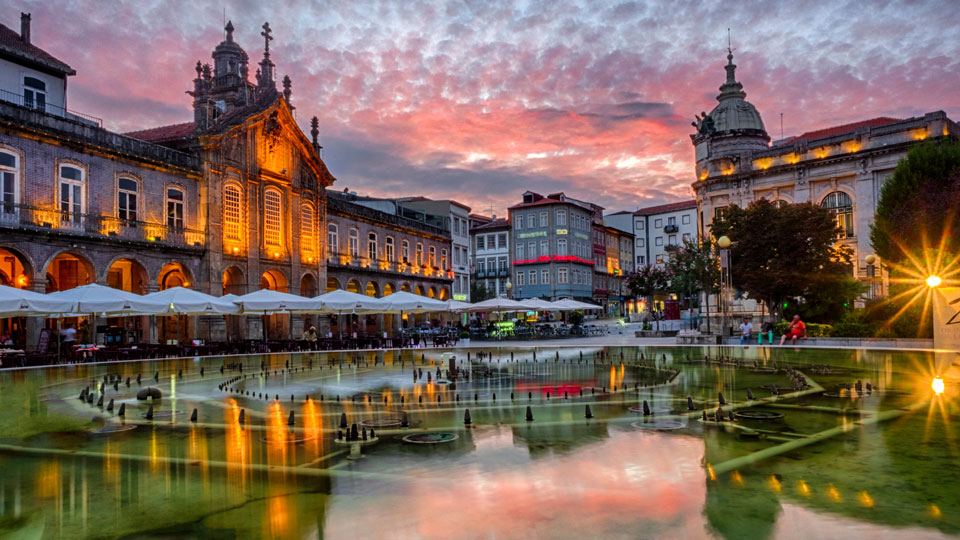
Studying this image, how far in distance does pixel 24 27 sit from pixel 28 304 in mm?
20134

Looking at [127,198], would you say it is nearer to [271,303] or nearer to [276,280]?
[271,303]

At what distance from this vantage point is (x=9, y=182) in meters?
26.0

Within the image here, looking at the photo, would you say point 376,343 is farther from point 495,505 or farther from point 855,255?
point 855,255

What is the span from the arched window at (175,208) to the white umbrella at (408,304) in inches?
456

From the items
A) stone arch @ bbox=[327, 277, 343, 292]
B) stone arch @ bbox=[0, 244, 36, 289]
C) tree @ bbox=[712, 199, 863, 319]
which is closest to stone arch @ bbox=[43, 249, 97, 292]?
stone arch @ bbox=[0, 244, 36, 289]

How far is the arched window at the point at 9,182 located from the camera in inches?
1007

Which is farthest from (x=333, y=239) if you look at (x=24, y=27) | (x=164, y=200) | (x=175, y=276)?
(x=24, y=27)

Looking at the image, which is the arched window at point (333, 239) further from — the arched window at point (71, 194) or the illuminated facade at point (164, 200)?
the arched window at point (71, 194)

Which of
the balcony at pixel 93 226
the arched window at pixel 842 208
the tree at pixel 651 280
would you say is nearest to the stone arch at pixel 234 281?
the balcony at pixel 93 226

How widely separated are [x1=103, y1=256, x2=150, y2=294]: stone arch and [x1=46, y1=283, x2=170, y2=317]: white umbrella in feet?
20.2

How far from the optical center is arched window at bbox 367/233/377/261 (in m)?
50.4

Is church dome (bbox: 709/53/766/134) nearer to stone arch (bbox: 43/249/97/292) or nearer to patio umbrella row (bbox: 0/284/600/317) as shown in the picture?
patio umbrella row (bbox: 0/284/600/317)

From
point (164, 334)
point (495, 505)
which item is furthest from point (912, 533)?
point (164, 334)

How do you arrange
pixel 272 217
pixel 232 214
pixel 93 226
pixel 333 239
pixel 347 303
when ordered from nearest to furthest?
pixel 93 226 → pixel 347 303 → pixel 232 214 → pixel 272 217 → pixel 333 239
